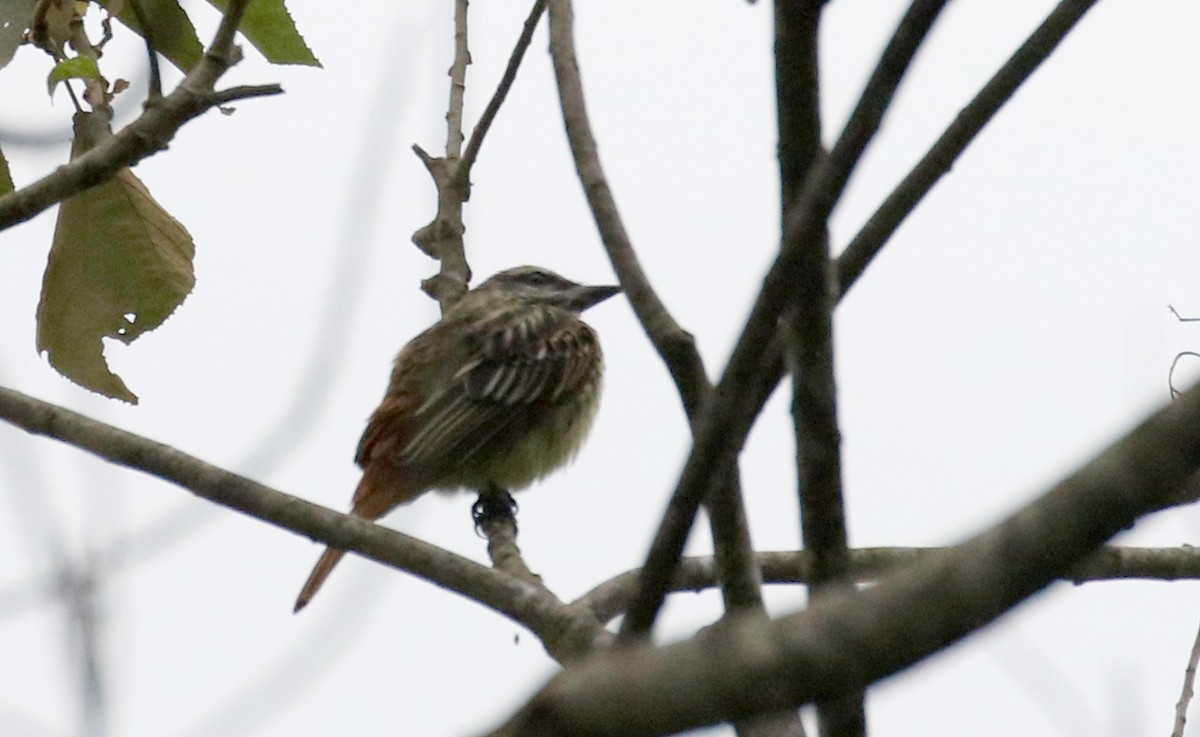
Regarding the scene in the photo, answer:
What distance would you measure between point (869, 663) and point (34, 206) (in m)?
2.22

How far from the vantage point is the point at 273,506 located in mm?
3273

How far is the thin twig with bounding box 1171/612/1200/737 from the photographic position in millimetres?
3575

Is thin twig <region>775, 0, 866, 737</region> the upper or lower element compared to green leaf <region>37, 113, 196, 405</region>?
lower

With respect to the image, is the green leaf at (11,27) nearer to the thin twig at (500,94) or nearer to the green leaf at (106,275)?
the green leaf at (106,275)

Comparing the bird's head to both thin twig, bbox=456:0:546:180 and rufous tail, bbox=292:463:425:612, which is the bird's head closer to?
rufous tail, bbox=292:463:425:612

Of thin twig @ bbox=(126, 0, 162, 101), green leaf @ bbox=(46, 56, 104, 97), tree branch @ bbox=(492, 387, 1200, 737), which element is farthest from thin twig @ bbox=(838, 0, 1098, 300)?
green leaf @ bbox=(46, 56, 104, 97)

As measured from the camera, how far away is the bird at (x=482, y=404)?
20.8 ft

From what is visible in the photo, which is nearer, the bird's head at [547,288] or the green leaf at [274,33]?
the green leaf at [274,33]

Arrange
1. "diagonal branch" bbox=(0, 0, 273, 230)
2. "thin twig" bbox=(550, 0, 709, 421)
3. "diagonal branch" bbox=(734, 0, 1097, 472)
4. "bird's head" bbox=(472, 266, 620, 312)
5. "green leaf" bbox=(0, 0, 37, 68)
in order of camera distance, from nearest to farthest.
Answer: "diagonal branch" bbox=(734, 0, 1097, 472) < "thin twig" bbox=(550, 0, 709, 421) < "diagonal branch" bbox=(0, 0, 273, 230) < "green leaf" bbox=(0, 0, 37, 68) < "bird's head" bbox=(472, 266, 620, 312)

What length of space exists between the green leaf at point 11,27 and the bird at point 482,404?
3002mm

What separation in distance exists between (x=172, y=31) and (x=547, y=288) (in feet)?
15.4

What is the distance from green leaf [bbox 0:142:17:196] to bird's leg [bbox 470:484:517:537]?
97.2 inches

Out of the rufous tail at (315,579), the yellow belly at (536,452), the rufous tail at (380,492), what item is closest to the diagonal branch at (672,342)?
the rufous tail at (315,579)

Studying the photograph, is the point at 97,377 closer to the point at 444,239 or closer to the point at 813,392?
the point at 813,392
